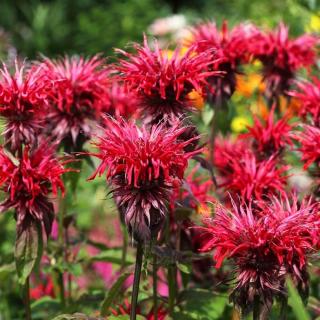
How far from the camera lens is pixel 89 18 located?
848 centimetres

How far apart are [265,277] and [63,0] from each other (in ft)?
26.5

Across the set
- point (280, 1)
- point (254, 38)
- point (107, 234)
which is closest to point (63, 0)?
point (280, 1)

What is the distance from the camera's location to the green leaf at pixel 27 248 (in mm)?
1894

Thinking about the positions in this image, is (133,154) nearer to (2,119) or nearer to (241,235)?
(241,235)

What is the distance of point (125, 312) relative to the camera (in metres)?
2.17

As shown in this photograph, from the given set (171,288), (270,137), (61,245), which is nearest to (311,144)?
(270,137)

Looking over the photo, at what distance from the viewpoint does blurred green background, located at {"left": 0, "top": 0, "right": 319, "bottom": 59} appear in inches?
304

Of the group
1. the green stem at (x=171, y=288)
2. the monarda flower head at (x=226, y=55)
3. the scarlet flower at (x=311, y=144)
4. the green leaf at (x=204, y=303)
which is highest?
the monarda flower head at (x=226, y=55)

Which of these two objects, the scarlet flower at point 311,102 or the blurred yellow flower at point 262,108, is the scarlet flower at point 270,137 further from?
the blurred yellow flower at point 262,108

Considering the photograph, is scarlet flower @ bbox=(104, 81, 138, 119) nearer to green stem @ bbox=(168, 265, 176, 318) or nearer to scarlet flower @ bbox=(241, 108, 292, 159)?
scarlet flower @ bbox=(241, 108, 292, 159)

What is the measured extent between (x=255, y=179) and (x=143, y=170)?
593 mm

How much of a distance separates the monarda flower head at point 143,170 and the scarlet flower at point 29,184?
0.25 meters

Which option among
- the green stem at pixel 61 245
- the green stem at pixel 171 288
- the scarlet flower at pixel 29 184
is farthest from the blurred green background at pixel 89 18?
the scarlet flower at pixel 29 184

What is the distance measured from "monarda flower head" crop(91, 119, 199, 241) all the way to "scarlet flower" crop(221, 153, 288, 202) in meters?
0.45
